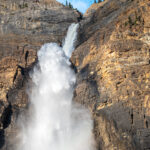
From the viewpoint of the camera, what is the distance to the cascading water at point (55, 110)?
2385 cm

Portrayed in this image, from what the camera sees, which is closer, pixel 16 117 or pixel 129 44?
pixel 129 44

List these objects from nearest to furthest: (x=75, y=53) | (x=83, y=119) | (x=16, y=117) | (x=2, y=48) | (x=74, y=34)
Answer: (x=83, y=119) → (x=16, y=117) → (x=75, y=53) → (x=2, y=48) → (x=74, y=34)

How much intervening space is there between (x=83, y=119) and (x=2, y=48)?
719 inches

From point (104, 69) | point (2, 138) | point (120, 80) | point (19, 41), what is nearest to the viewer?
point (120, 80)

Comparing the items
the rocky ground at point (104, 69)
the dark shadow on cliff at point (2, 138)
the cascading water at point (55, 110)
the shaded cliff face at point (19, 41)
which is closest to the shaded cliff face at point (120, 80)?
the rocky ground at point (104, 69)

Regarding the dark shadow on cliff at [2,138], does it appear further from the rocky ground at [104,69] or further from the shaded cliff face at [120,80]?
the shaded cliff face at [120,80]

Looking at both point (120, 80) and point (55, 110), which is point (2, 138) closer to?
point (55, 110)

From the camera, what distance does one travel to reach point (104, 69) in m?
23.8

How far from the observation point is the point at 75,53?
31.7m

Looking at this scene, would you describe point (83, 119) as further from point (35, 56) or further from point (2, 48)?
point (2, 48)

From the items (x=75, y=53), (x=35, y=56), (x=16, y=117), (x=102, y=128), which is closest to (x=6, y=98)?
(x=16, y=117)

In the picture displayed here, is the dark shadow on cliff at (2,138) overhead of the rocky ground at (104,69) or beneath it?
beneath

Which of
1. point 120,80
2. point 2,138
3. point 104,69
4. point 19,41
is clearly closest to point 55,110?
point 2,138

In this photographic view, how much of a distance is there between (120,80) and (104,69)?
2.35m
